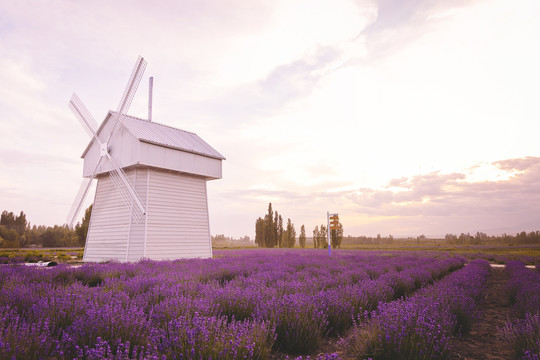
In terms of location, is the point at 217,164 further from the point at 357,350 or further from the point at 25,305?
the point at 357,350

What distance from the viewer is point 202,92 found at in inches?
550

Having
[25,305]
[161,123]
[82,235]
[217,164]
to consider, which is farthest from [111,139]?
[82,235]

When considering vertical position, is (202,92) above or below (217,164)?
above

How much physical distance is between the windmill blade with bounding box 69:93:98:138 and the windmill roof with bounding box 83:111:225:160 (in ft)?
2.42

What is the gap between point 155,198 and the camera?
14102 mm

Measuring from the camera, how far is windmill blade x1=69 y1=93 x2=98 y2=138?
55.4ft

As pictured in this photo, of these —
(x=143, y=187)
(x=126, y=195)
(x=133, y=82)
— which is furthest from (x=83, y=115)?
(x=143, y=187)

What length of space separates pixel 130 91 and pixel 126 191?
19.2 ft

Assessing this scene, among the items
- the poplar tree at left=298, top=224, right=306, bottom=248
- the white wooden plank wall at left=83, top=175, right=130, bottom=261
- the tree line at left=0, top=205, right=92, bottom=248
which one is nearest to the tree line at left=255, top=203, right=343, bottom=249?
the poplar tree at left=298, top=224, right=306, bottom=248

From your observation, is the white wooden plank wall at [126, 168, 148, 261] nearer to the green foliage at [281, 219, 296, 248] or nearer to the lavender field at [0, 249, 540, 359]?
the lavender field at [0, 249, 540, 359]

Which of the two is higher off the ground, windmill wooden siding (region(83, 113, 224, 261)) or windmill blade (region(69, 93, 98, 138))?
windmill blade (region(69, 93, 98, 138))

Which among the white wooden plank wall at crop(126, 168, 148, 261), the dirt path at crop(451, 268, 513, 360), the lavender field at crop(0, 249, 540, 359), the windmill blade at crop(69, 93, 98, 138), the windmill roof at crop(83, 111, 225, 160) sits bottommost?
the dirt path at crop(451, 268, 513, 360)

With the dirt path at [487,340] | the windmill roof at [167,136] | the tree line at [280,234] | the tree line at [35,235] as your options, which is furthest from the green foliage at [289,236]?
the dirt path at [487,340]

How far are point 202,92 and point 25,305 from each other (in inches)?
459
